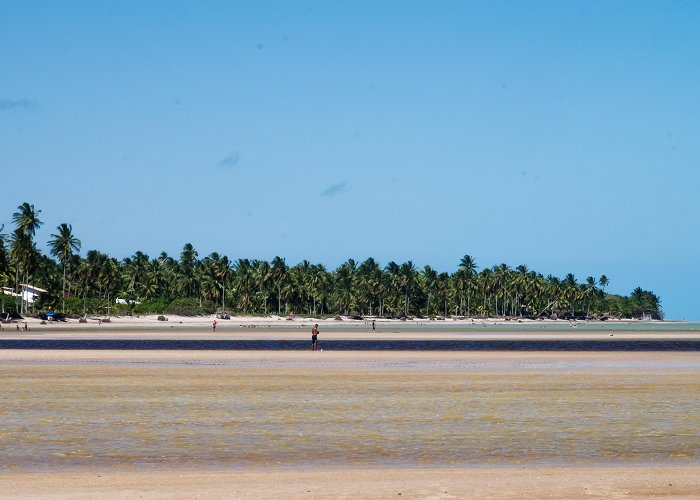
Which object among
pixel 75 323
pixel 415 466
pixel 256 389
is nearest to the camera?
pixel 415 466

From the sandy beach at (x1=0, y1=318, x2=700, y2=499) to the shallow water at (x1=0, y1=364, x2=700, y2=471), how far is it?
54mm

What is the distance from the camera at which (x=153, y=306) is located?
627 feet

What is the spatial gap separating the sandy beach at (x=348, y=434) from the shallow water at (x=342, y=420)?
0.05 m

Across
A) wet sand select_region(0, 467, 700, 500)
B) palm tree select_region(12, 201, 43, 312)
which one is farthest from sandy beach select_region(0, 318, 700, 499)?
palm tree select_region(12, 201, 43, 312)

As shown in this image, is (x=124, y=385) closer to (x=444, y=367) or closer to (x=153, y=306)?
(x=444, y=367)

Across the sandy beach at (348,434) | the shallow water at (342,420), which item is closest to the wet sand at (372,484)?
the sandy beach at (348,434)

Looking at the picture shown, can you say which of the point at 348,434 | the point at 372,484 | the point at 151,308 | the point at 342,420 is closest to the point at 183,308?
the point at 151,308

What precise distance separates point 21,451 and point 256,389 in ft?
50.6

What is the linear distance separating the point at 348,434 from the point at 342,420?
2.74m

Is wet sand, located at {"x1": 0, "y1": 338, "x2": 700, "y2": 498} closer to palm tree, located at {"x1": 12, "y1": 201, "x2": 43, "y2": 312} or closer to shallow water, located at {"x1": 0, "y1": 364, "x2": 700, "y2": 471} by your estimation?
shallow water, located at {"x1": 0, "y1": 364, "x2": 700, "y2": 471}

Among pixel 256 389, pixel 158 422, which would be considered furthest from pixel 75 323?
pixel 158 422

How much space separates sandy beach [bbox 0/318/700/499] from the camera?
14.5 m

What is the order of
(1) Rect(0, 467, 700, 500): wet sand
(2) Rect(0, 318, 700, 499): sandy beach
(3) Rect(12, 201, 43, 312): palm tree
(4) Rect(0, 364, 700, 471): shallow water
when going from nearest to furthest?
(1) Rect(0, 467, 700, 500): wet sand → (2) Rect(0, 318, 700, 499): sandy beach → (4) Rect(0, 364, 700, 471): shallow water → (3) Rect(12, 201, 43, 312): palm tree

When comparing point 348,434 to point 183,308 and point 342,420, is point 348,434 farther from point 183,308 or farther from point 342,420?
point 183,308
